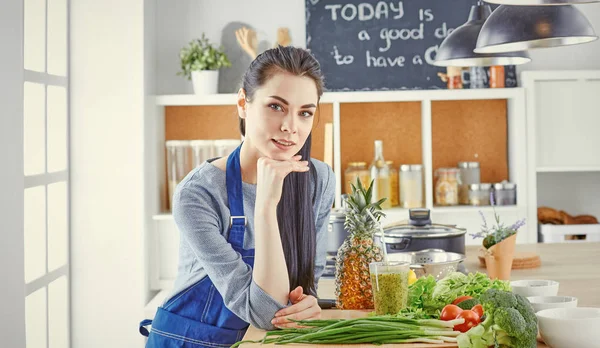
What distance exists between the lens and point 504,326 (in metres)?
1.55

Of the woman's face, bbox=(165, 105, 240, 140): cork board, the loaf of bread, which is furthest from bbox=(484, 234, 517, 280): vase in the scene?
bbox=(165, 105, 240, 140): cork board

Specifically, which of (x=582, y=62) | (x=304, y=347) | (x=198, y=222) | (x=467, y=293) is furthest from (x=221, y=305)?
(x=582, y=62)

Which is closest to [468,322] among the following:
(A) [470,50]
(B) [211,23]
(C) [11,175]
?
(A) [470,50]

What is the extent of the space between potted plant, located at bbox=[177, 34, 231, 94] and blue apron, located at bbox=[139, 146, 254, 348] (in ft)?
9.35

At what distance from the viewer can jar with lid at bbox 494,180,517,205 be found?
191 inches

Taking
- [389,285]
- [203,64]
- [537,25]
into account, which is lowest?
[389,285]

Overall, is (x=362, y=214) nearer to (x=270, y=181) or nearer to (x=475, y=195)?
(x=270, y=181)

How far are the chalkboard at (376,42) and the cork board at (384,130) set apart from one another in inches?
7.1

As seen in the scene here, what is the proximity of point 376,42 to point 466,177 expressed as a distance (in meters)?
1.04

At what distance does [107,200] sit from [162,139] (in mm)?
570

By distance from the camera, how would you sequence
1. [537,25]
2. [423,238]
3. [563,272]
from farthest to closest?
[563,272] < [423,238] < [537,25]

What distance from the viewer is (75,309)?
476 cm

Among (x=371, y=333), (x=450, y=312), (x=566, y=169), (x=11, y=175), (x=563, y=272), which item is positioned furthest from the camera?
(x=566, y=169)

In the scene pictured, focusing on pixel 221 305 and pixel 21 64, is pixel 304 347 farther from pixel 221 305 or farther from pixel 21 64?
pixel 21 64
